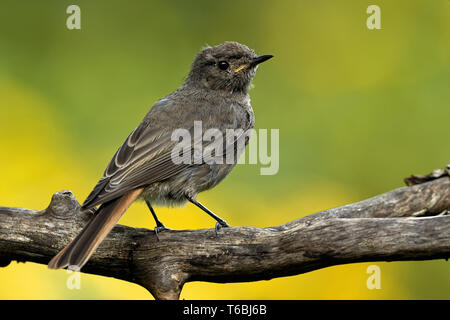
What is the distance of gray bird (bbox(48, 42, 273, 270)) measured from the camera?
405cm

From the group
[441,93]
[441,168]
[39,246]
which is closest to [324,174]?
[441,168]

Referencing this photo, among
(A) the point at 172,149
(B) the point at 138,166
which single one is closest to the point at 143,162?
(B) the point at 138,166

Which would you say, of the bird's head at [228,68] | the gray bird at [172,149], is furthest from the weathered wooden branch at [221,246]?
the bird's head at [228,68]

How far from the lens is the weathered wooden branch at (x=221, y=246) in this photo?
12.2 ft

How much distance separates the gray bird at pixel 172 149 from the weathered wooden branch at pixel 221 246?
0.21 metres

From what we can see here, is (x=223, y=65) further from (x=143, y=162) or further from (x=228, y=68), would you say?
(x=143, y=162)

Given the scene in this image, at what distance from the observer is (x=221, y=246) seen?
409cm

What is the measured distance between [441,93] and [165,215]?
273cm

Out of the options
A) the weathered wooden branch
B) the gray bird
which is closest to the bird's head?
the gray bird

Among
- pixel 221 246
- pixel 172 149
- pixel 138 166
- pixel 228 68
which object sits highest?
pixel 228 68

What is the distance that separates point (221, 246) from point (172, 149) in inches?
34.3

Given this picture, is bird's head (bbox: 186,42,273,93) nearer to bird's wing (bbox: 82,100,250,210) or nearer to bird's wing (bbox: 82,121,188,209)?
bird's wing (bbox: 82,100,250,210)

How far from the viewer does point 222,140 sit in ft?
16.0

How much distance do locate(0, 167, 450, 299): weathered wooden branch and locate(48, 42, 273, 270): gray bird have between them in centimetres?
21
